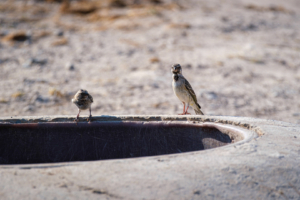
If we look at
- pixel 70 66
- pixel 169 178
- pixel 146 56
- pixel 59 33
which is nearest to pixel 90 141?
pixel 169 178

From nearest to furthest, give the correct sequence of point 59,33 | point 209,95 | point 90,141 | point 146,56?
point 90,141, point 209,95, point 146,56, point 59,33

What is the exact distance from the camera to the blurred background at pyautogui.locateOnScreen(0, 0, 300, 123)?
35.8ft

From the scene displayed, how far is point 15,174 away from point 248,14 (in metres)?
19.5

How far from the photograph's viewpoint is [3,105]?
10.5 metres

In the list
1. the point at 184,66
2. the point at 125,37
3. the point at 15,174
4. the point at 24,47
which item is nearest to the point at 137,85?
the point at 184,66

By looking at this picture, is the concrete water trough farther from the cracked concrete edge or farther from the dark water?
the cracked concrete edge

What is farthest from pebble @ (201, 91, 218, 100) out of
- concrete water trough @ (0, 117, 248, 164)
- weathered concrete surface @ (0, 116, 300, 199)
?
weathered concrete surface @ (0, 116, 300, 199)

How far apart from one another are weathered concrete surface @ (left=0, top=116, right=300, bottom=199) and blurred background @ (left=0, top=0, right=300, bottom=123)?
665 cm

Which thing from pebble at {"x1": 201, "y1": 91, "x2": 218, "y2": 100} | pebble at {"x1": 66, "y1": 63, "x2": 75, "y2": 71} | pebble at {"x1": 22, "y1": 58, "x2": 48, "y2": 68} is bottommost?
pebble at {"x1": 201, "y1": 91, "x2": 218, "y2": 100}

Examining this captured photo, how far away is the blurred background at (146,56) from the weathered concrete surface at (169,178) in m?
6.65

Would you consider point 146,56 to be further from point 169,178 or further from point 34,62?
point 169,178

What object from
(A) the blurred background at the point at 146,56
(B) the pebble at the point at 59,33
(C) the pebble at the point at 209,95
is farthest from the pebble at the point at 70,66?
(C) the pebble at the point at 209,95

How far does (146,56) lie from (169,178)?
12637 millimetres

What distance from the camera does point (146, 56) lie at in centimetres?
1452
